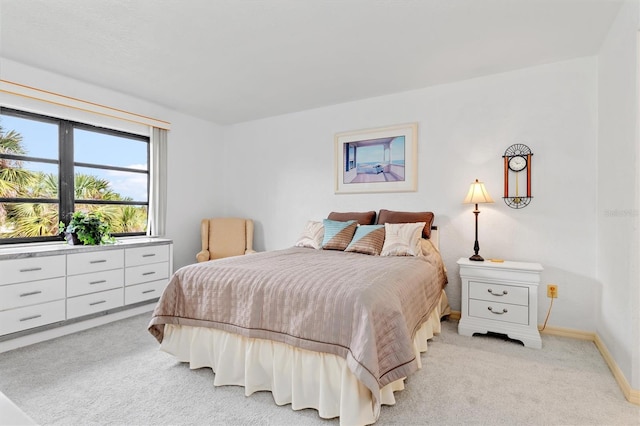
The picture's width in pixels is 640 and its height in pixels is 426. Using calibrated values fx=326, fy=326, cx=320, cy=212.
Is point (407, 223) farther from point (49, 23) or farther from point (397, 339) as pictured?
point (49, 23)

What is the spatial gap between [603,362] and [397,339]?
1.87 m

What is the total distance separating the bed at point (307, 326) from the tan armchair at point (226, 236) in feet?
5.88

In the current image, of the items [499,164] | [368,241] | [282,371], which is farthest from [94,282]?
[499,164]

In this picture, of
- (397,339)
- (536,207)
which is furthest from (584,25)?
(397,339)

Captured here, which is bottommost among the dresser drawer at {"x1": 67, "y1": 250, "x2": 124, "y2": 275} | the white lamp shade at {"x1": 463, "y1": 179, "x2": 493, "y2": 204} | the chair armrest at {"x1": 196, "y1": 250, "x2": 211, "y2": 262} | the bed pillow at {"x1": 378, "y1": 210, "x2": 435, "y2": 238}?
the chair armrest at {"x1": 196, "y1": 250, "x2": 211, "y2": 262}

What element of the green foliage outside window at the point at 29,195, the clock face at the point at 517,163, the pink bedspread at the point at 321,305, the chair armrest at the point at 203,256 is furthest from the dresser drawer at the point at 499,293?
the green foliage outside window at the point at 29,195

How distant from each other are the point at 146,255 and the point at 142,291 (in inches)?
15.5

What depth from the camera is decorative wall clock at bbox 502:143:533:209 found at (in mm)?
3104

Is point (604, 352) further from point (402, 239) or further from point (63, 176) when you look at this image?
point (63, 176)

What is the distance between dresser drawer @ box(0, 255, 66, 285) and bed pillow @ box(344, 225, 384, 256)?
2631 millimetres

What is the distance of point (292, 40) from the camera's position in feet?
8.53

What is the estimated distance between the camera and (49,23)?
2.37m

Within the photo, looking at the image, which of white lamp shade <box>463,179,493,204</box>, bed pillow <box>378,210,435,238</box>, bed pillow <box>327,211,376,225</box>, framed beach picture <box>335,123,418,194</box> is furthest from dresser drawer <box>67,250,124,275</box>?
white lamp shade <box>463,179,493,204</box>

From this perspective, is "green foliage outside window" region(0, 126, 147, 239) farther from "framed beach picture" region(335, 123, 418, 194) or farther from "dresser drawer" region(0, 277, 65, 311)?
"framed beach picture" region(335, 123, 418, 194)
